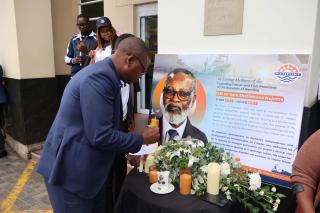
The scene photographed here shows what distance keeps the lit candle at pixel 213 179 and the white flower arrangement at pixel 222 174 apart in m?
0.04

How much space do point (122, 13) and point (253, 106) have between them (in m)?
3.44

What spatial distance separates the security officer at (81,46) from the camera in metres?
4.09

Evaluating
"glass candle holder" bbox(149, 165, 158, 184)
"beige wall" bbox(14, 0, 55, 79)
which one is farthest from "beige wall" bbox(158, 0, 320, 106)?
"beige wall" bbox(14, 0, 55, 79)

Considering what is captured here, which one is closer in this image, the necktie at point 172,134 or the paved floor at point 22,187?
the necktie at point 172,134

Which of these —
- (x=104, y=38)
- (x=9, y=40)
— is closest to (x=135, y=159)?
(x=104, y=38)

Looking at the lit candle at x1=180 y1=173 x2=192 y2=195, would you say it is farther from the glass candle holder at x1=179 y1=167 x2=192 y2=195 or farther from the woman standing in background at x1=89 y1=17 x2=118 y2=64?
the woman standing in background at x1=89 y1=17 x2=118 y2=64

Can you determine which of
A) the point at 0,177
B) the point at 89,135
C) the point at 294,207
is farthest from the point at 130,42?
the point at 0,177

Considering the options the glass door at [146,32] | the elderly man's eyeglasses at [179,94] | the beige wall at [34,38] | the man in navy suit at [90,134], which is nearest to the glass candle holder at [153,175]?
the man in navy suit at [90,134]

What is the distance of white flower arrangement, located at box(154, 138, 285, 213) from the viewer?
182 centimetres

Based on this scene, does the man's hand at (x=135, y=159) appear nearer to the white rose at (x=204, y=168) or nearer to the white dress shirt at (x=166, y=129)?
the white dress shirt at (x=166, y=129)

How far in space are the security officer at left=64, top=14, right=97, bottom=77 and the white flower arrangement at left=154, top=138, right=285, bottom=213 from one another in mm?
2456

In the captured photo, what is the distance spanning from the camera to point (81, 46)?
4004 mm

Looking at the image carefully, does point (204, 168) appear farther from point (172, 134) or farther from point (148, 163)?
point (172, 134)

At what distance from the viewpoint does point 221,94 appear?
2.23 m
